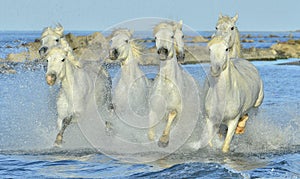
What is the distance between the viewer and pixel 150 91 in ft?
34.7

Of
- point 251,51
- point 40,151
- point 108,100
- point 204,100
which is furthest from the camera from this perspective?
point 251,51

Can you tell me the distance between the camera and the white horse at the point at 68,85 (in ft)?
31.8

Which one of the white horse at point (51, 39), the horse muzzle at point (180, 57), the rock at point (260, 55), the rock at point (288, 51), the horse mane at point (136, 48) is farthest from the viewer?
the rock at point (288, 51)

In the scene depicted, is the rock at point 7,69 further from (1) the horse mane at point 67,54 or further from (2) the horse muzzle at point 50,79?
(2) the horse muzzle at point 50,79

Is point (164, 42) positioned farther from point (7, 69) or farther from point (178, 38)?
point (7, 69)

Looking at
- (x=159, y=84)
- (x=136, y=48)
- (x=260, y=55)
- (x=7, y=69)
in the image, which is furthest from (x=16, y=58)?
(x=159, y=84)

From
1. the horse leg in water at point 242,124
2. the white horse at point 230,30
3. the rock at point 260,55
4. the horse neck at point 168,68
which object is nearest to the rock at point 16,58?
the rock at point 260,55

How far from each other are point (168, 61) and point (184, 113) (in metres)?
0.87

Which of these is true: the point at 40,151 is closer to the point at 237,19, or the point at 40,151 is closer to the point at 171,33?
the point at 171,33

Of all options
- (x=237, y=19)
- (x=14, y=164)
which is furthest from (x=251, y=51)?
(x=14, y=164)

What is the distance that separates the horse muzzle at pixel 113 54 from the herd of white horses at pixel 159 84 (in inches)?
0.6

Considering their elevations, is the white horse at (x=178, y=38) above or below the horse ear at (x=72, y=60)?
above

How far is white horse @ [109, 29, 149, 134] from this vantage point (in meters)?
10.7

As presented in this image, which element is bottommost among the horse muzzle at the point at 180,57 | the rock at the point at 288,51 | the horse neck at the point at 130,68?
the horse neck at the point at 130,68
